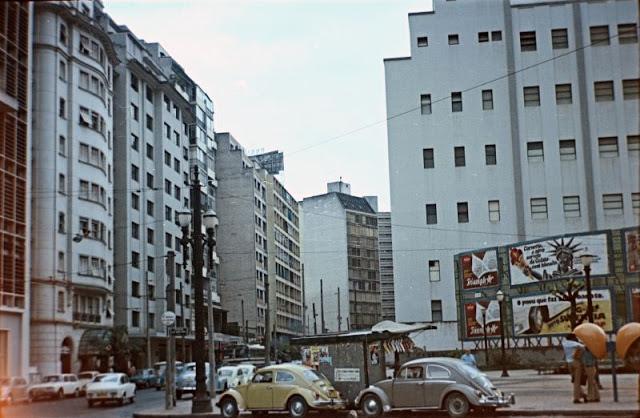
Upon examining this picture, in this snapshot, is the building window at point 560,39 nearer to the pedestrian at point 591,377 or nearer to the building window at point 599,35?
the building window at point 599,35

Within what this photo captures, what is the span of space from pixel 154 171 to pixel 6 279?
4.02m

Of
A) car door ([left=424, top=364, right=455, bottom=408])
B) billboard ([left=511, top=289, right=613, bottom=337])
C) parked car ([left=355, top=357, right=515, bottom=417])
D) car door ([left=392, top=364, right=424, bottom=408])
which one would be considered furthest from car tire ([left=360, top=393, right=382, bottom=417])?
billboard ([left=511, top=289, right=613, bottom=337])

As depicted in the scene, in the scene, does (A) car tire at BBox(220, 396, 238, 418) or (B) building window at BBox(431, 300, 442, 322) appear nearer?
(A) car tire at BBox(220, 396, 238, 418)

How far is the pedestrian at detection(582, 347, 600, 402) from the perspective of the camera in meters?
10.2

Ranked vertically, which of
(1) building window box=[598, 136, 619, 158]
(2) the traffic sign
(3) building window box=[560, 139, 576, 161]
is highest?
(3) building window box=[560, 139, 576, 161]

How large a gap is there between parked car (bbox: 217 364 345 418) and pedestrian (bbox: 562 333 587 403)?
10.6 feet

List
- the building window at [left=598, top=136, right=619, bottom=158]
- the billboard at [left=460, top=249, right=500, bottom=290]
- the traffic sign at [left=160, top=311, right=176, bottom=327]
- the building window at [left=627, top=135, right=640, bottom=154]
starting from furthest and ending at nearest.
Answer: the billboard at [left=460, top=249, right=500, bottom=290]
the building window at [left=598, top=136, right=619, bottom=158]
the traffic sign at [left=160, top=311, right=176, bottom=327]
the building window at [left=627, top=135, right=640, bottom=154]

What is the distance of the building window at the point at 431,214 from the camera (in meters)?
11.6

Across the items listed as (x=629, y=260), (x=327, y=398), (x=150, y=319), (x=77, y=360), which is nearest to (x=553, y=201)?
(x=629, y=260)

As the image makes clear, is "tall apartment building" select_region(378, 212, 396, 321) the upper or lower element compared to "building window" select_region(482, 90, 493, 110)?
lower

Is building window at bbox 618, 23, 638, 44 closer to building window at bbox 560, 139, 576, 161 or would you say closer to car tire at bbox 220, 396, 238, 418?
building window at bbox 560, 139, 576, 161

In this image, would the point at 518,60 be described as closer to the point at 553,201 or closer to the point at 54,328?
the point at 553,201

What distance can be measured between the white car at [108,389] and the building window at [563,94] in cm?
677

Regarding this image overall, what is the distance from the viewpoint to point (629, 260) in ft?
30.0
